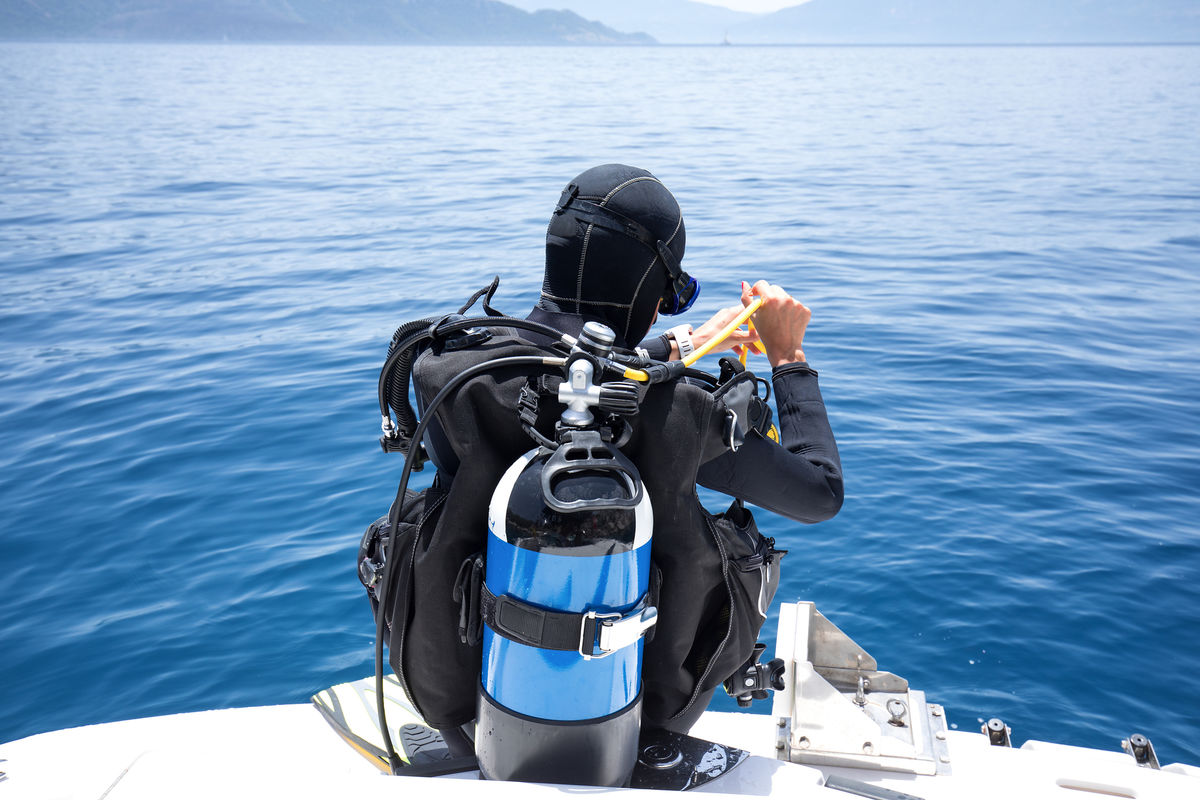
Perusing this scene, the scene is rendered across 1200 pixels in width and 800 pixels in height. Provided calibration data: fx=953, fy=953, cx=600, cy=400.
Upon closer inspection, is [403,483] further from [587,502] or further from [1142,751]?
[1142,751]

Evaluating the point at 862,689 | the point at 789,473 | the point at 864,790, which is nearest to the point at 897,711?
the point at 862,689

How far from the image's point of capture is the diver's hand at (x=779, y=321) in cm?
235

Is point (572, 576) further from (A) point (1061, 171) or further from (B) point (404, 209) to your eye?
(A) point (1061, 171)

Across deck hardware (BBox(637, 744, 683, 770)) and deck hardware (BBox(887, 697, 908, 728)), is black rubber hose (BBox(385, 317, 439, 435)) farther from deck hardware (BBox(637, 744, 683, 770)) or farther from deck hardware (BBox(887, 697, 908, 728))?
deck hardware (BBox(887, 697, 908, 728))

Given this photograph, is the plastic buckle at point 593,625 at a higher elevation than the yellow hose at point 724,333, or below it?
below

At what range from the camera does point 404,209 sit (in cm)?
1515

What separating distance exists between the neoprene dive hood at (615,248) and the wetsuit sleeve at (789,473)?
399 mm

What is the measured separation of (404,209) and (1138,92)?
119ft

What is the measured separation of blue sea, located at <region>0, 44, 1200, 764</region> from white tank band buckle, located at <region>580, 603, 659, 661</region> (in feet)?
9.40

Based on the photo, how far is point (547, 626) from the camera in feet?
5.83

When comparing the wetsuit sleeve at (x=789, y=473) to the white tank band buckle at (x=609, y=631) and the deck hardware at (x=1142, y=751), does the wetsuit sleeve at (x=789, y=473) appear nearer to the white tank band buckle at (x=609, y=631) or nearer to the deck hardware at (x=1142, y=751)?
the white tank band buckle at (x=609, y=631)

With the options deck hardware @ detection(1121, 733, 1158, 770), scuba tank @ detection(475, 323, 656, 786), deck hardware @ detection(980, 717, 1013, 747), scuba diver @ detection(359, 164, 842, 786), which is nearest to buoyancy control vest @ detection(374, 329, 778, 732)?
scuba diver @ detection(359, 164, 842, 786)

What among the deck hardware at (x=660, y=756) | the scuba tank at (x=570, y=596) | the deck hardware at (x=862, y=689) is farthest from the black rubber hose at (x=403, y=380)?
the deck hardware at (x=862, y=689)

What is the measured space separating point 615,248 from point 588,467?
626 millimetres
